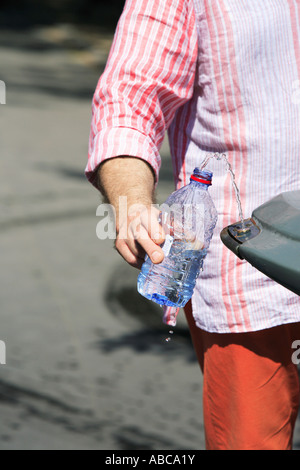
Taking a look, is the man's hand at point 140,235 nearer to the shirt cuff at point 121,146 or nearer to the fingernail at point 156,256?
the fingernail at point 156,256

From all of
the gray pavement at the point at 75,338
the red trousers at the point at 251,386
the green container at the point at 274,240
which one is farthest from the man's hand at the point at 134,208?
the gray pavement at the point at 75,338

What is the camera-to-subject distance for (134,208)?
183 centimetres

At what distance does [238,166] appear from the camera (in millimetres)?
2146

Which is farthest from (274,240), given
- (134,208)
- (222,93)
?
(222,93)

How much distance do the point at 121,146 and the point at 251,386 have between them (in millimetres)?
765

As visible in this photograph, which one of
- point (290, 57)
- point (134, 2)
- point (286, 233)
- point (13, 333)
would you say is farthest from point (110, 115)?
point (13, 333)

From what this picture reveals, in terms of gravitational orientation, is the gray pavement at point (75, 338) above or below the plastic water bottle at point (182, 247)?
below

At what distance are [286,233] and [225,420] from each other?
3.09 feet

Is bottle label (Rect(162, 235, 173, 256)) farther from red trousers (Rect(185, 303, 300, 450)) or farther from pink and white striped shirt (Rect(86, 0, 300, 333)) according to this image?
red trousers (Rect(185, 303, 300, 450))

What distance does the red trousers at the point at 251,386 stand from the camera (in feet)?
7.37

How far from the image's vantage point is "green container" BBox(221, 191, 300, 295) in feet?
5.02

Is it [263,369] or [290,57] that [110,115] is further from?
[263,369]

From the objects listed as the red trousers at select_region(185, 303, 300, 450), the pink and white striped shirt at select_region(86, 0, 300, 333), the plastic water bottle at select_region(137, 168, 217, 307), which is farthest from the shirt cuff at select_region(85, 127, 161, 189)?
the red trousers at select_region(185, 303, 300, 450)

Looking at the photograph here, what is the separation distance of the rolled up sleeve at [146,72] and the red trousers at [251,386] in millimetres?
543
